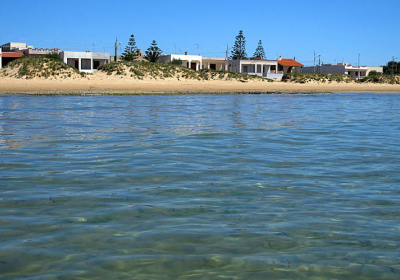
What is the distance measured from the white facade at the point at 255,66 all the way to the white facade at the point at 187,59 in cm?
599

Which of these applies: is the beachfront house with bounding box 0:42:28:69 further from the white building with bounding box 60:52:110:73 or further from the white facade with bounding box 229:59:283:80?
the white facade with bounding box 229:59:283:80

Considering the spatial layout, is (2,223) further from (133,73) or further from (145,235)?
(133,73)

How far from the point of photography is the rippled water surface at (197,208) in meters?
4.04

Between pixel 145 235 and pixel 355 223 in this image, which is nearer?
pixel 145 235

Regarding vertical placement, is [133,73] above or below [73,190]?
above

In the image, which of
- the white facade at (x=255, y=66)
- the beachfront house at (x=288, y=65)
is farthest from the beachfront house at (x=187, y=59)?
the beachfront house at (x=288, y=65)

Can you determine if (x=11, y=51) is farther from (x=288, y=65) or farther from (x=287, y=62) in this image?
(x=287, y=62)

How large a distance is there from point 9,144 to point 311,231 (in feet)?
23.2

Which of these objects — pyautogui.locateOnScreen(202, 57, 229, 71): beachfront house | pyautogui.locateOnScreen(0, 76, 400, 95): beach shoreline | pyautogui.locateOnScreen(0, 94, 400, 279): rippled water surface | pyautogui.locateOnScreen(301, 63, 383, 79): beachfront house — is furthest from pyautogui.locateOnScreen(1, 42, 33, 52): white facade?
pyautogui.locateOnScreen(0, 94, 400, 279): rippled water surface

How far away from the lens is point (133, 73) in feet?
146

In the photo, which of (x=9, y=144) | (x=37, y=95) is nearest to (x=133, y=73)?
(x=37, y=95)

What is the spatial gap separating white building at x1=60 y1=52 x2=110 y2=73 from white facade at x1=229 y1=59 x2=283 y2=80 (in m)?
21.2

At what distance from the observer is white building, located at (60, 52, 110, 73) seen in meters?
63.5

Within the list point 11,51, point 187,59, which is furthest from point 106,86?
point 11,51
